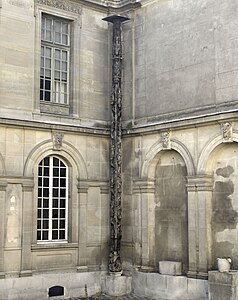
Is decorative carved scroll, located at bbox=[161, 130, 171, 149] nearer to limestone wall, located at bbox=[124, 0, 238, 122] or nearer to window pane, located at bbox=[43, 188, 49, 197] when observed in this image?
limestone wall, located at bbox=[124, 0, 238, 122]

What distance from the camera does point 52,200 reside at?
14.7 meters

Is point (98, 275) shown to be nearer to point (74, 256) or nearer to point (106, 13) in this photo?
point (74, 256)

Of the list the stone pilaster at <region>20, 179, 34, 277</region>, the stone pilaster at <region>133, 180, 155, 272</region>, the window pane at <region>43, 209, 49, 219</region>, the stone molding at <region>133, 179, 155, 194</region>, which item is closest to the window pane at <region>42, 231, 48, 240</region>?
the window pane at <region>43, 209, 49, 219</region>

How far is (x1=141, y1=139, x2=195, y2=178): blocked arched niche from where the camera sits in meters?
13.8

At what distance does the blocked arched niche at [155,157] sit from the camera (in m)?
13.8

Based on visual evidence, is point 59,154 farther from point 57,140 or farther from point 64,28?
point 64,28

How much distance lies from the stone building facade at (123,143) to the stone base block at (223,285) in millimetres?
809

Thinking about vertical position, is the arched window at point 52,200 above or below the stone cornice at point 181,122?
below

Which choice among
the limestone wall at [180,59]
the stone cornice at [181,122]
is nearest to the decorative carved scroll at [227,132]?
the stone cornice at [181,122]

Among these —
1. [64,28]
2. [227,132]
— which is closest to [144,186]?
[227,132]

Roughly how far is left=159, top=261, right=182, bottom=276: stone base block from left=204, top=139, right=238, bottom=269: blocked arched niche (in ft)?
3.32

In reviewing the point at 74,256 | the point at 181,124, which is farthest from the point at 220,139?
the point at 74,256

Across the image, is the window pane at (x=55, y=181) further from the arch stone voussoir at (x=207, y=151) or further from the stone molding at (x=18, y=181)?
the arch stone voussoir at (x=207, y=151)

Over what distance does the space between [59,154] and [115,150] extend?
1.72 metres
